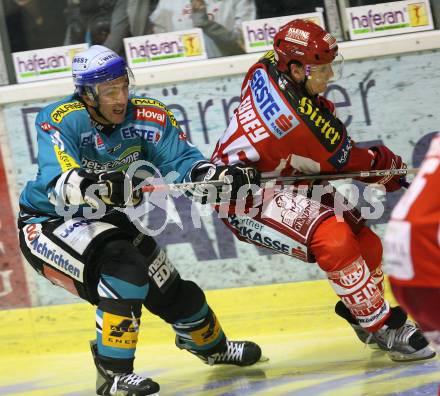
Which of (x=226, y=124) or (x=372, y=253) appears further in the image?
(x=226, y=124)

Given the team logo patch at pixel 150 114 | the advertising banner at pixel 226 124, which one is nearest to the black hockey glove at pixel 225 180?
the team logo patch at pixel 150 114

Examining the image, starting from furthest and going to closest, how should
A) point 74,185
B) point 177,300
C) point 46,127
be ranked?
1. point 177,300
2. point 46,127
3. point 74,185

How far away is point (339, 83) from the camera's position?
4.91 metres

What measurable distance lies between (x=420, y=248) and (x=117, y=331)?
1706mm

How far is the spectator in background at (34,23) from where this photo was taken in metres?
5.18

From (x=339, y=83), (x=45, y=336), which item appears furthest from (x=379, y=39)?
(x=45, y=336)

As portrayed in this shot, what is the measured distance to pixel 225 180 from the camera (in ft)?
12.2

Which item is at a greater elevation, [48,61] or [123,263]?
[48,61]

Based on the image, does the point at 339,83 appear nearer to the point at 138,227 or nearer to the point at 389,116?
the point at 389,116

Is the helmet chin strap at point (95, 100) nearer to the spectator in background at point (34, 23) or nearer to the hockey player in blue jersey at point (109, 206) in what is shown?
the hockey player in blue jersey at point (109, 206)

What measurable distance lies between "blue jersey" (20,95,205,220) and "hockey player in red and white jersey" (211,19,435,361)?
0.67 feet

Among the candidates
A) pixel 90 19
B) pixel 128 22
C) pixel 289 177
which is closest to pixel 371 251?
pixel 289 177

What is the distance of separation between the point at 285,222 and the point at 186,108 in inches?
53.8

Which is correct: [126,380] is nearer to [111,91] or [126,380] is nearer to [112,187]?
[112,187]
